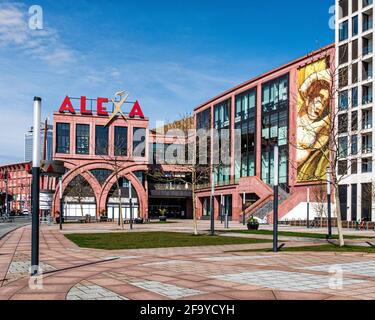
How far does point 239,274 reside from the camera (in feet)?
36.4

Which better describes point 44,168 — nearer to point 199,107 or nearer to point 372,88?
point 372,88

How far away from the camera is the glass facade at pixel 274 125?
63.5 metres

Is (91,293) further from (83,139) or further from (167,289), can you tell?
(83,139)

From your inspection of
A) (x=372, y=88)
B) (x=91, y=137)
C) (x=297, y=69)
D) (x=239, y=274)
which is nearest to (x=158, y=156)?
(x=91, y=137)

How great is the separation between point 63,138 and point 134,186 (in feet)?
46.8

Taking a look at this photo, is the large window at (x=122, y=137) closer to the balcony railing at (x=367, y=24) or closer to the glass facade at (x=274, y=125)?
the glass facade at (x=274, y=125)

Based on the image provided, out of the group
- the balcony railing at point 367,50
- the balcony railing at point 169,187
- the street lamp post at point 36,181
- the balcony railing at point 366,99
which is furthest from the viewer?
the balcony railing at point 169,187

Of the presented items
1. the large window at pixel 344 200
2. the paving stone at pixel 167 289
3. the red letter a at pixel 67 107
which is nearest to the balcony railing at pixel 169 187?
the red letter a at pixel 67 107

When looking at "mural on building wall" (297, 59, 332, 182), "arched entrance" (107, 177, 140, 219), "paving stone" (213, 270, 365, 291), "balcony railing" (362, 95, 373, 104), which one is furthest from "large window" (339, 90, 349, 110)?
"arched entrance" (107, 177, 140, 219)

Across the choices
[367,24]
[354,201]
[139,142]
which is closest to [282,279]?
[354,201]

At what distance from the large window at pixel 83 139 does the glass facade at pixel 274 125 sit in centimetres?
2956

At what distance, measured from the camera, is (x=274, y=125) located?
2596 inches

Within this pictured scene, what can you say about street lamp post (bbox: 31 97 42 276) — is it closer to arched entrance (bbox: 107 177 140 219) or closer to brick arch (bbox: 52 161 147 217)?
brick arch (bbox: 52 161 147 217)
